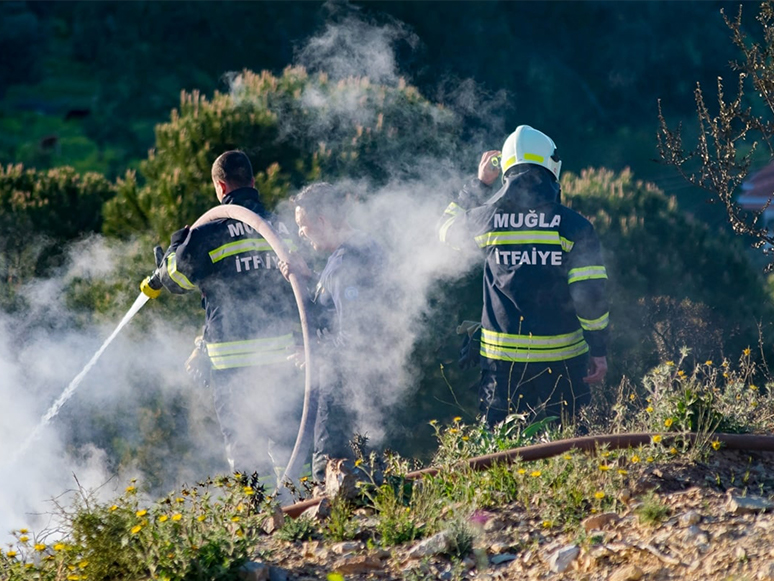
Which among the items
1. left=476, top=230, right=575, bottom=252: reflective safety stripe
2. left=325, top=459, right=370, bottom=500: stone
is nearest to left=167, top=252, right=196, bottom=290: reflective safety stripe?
left=476, top=230, right=575, bottom=252: reflective safety stripe

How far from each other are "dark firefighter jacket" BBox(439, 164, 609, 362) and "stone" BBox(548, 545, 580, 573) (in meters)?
1.97

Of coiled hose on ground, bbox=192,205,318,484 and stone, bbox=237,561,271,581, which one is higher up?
coiled hose on ground, bbox=192,205,318,484

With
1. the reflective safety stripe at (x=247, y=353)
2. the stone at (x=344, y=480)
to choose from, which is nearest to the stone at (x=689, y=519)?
the stone at (x=344, y=480)

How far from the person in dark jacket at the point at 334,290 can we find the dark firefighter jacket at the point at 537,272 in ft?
1.85

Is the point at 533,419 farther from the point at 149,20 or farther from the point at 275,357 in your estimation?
the point at 149,20

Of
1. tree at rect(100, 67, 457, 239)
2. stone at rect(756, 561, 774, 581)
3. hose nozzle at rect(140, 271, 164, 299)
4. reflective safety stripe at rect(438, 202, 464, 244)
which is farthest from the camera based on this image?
tree at rect(100, 67, 457, 239)

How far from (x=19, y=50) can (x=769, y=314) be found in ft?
55.7

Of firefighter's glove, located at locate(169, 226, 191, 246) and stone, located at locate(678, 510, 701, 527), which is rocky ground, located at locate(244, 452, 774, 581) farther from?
firefighter's glove, located at locate(169, 226, 191, 246)

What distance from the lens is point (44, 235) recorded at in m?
8.57

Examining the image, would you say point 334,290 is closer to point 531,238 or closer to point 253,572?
point 531,238

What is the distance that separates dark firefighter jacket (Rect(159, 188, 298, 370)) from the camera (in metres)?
5.81

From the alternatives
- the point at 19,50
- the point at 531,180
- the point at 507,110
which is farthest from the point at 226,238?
the point at 19,50

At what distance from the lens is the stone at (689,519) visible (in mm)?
3783

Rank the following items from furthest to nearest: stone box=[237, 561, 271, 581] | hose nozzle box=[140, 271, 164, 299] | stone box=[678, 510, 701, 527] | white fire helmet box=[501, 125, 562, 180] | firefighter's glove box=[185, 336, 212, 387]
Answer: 1. firefighter's glove box=[185, 336, 212, 387]
2. hose nozzle box=[140, 271, 164, 299]
3. white fire helmet box=[501, 125, 562, 180]
4. stone box=[678, 510, 701, 527]
5. stone box=[237, 561, 271, 581]
